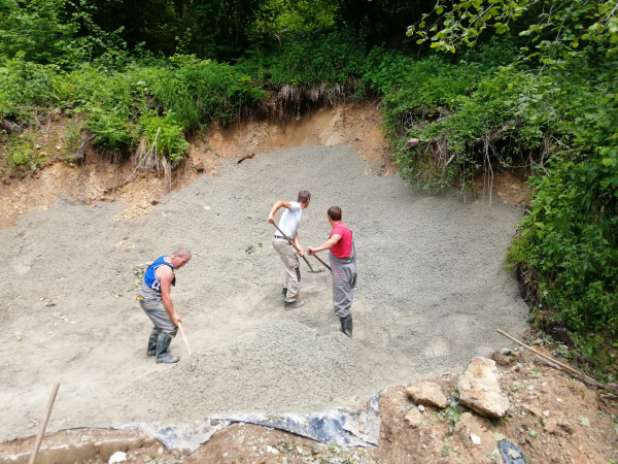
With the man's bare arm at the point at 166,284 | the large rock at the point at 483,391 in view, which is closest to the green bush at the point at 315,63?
the man's bare arm at the point at 166,284

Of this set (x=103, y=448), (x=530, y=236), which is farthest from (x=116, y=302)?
(x=530, y=236)

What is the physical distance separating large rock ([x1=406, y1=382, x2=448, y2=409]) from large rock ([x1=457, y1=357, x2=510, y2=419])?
0.16 metres

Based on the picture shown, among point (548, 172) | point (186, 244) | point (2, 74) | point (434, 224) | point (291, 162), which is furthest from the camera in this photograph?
point (291, 162)

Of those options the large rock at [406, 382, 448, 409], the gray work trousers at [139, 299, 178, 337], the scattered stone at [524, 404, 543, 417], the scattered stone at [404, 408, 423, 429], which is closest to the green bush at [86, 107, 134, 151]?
the gray work trousers at [139, 299, 178, 337]

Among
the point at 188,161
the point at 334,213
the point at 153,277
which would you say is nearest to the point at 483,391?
the point at 334,213

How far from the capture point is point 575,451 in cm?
369

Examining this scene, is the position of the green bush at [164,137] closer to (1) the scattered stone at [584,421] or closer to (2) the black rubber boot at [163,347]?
(2) the black rubber boot at [163,347]

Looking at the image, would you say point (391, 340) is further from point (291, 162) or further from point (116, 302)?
point (291, 162)

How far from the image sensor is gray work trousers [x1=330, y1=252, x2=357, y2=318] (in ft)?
16.7

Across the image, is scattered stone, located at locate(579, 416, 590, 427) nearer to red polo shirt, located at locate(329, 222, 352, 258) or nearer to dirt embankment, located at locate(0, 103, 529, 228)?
red polo shirt, located at locate(329, 222, 352, 258)

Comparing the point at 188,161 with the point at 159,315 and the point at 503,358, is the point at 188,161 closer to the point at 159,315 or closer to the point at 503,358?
the point at 159,315

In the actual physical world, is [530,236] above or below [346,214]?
above

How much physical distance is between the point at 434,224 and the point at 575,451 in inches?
152

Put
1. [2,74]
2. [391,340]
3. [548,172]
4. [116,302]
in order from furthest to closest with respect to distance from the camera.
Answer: [2,74] < [116,302] < [548,172] < [391,340]
